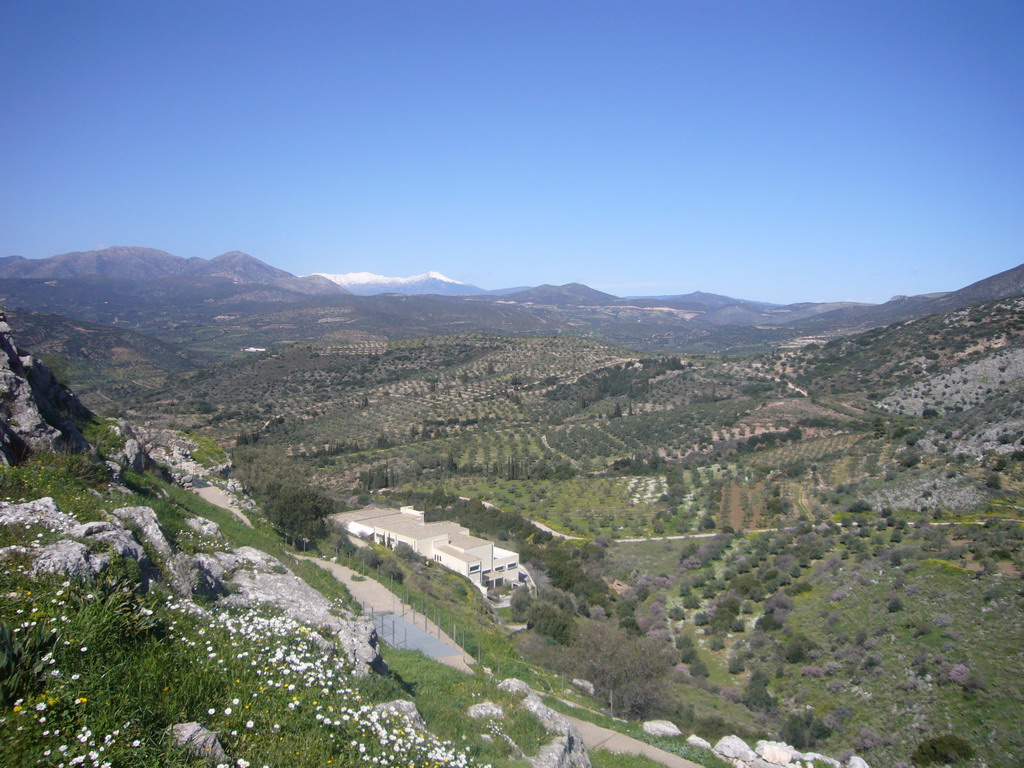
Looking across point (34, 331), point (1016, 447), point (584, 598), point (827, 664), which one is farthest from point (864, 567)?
point (34, 331)

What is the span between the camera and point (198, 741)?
13.3ft

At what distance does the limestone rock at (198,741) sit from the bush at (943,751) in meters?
14.7

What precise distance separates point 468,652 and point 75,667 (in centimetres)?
1108

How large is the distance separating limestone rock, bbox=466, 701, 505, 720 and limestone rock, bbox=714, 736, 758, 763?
6.09 metres

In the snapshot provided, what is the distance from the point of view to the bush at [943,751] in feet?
40.3

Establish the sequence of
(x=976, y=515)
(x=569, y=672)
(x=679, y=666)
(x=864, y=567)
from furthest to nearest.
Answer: (x=976, y=515)
(x=864, y=567)
(x=679, y=666)
(x=569, y=672)

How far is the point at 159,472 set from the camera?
18.3 m

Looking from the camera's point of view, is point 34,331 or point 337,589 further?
point 34,331

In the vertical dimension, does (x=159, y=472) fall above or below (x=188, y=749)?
below

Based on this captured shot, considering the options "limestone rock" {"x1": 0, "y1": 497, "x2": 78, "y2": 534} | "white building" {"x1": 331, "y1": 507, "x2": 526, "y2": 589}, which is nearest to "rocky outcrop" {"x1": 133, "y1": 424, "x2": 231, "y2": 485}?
"white building" {"x1": 331, "y1": 507, "x2": 526, "y2": 589}

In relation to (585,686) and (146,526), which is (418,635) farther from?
(146,526)

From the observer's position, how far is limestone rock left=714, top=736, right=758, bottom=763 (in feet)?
39.0

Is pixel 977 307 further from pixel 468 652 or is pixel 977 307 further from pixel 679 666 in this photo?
pixel 468 652

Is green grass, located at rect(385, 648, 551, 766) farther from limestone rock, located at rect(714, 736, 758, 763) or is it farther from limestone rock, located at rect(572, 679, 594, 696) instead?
limestone rock, located at rect(572, 679, 594, 696)
